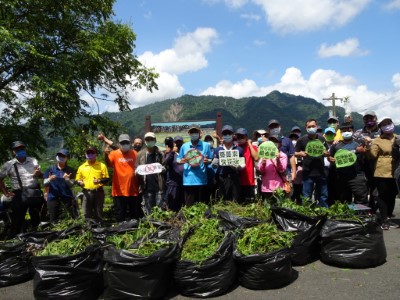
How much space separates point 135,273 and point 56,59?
15.8ft

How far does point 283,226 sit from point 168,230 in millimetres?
1407

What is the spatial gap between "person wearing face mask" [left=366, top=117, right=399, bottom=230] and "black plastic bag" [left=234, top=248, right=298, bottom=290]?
2765 mm

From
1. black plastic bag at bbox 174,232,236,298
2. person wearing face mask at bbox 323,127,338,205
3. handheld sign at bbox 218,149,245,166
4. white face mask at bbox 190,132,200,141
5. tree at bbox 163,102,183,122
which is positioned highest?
tree at bbox 163,102,183,122

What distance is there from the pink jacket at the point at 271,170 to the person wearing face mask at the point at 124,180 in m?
2.12

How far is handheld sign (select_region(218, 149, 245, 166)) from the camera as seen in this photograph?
5.36m

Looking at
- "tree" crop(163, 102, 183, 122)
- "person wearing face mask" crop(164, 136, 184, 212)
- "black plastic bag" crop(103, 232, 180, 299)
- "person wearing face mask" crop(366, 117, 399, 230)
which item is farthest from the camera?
"tree" crop(163, 102, 183, 122)

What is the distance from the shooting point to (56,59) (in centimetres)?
651

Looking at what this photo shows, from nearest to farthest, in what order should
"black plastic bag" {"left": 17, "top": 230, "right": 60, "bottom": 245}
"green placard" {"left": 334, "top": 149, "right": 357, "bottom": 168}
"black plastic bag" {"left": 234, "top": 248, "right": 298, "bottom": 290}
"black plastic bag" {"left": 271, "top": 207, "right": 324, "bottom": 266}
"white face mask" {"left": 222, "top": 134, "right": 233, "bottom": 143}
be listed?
"black plastic bag" {"left": 234, "top": 248, "right": 298, "bottom": 290}
"black plastic bag" {"left": 271, "top": 207, "right": 324, "bottom": 266}
"black plastic bag" {"left": 17, "top": 230, "right": 60, "bottom": 245}
"green placard" {"left": 334, "top": 149, "right": 357, "bottom": 168}
"white face mask" {"left": 222, "top": 134, "right": 233, "bottom": 143}

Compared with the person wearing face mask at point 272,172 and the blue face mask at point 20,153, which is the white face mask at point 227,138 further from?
the blue face mask at point 20,153

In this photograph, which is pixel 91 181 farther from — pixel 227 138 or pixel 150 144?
pixel 227 138

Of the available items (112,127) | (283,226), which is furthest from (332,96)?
(283,226)

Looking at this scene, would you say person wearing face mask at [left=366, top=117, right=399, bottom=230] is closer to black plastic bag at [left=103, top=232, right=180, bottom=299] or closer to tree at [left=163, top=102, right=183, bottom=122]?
black plastic bag at [left=103, top=232, right=180, bottom=299]

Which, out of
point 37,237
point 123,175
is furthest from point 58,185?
point 37,237

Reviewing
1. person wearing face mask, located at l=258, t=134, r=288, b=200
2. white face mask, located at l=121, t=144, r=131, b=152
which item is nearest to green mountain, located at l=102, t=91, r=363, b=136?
white face mask, located at l=121, t=144, r=131, b=152
